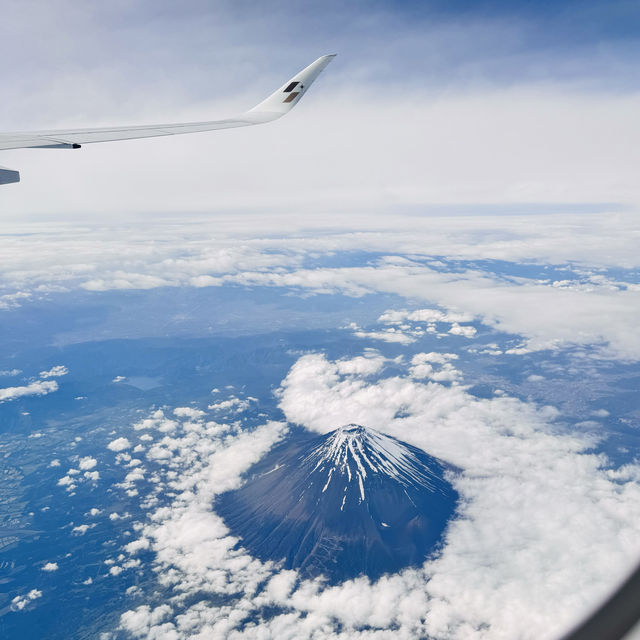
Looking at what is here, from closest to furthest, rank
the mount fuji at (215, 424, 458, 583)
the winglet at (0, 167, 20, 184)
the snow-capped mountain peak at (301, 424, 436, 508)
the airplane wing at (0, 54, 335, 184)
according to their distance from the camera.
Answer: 1. the winglet at (0, 167, 20, 184)
2. the airplane wing at (0, 54, 335, 184)
3. the mount fuji at (215, 424, 458, 583)
4. the snow-capped mountain peak at (301, 424, 436, 508)

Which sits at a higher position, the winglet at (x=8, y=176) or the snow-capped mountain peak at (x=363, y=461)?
the winglet at (x=8, y=176)

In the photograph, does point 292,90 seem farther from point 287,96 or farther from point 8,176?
point 8,176

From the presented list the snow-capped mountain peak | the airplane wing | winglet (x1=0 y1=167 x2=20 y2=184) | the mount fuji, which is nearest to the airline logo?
the airplane wing

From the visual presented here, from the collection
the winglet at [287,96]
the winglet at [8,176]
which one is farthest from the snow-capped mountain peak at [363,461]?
the winglet at [8,176]

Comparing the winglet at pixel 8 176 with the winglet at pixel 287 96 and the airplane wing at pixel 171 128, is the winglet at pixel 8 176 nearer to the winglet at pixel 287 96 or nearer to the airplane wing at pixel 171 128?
the airplane wing at pixel 171 128

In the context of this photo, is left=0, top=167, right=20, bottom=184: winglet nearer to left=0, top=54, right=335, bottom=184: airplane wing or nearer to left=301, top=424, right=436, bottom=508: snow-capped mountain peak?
left=0, top=54, right=335, bottom=184: airplane wing

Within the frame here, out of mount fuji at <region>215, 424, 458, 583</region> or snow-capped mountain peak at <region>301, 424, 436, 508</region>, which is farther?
snow-capped mountain peak at <region>301, 424, 436, 508</region>

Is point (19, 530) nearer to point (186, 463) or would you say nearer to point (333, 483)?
point (186, 463)

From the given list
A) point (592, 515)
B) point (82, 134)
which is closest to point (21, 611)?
point (82, 134)
